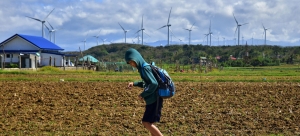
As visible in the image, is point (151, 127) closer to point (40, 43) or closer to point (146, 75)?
point (146, 75)

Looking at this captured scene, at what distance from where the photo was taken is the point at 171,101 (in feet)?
45.2

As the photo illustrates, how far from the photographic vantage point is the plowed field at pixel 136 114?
30.3 ft

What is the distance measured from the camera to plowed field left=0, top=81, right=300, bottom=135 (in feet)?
30.3

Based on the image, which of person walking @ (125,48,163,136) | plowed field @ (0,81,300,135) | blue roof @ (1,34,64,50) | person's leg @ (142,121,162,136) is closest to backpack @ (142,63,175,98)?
person walking @ (125,48,163,136)

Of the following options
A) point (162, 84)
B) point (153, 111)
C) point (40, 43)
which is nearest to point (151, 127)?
point (153, 111)

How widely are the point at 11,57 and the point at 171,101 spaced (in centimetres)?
4518

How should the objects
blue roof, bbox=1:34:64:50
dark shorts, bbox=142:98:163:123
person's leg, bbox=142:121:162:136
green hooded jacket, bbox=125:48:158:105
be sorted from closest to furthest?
green hooded jacket, bbox=125:48:158:105, dark shorts, bbox=142:98:163:123, person's leg, bbox=142:121:162:136, blue roof, bbox=1:34:64:50

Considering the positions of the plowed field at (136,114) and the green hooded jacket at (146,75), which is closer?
the green hooded jacket at (146,75)

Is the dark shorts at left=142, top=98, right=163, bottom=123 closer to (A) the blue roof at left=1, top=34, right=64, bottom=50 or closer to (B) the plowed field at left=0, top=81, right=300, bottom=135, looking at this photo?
(B) the plowed field at left=0, top=81, right=300, bottom=135

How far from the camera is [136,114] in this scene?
1122cm

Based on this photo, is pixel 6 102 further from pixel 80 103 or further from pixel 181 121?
pixel 181 121

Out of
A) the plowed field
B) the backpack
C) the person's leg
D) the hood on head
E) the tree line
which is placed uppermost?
the tree line

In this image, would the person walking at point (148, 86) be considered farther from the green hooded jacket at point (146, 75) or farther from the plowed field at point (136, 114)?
the plowed field at point (136, 114)

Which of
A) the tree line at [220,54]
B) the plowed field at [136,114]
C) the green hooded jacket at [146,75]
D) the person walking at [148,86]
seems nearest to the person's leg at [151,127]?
the person walking at [148,86]
